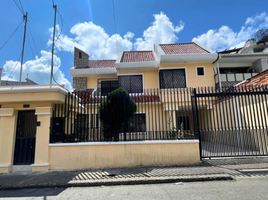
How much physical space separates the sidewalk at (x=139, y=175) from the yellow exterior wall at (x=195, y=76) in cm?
675

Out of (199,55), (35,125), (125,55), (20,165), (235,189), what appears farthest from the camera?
(125,55)

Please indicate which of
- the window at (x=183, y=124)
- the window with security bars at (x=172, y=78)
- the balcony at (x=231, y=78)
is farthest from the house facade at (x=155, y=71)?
the window at (x=183, y=124)

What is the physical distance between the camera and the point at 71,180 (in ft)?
15.2

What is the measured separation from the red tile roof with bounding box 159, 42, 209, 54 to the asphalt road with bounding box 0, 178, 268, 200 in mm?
10152

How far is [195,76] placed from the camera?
11.7 m

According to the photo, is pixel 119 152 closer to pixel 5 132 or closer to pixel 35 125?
pixel 35 125

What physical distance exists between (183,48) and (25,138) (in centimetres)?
1274

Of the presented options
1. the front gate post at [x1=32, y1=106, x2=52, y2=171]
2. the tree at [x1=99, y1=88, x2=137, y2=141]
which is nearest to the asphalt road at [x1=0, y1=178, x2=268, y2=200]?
the front gate post at [x1=32, y1=106, x2=52, y2=171]

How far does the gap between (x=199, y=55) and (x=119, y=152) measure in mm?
9308

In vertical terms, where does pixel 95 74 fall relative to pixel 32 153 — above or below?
above

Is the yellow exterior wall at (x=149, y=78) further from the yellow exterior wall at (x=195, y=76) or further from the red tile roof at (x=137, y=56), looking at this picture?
the red tile roof at (x=137, y=56)

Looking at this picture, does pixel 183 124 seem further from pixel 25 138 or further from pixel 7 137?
pixel 7 137

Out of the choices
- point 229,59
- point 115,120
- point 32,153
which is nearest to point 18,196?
point 32,153

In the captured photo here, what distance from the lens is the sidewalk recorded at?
446cm
